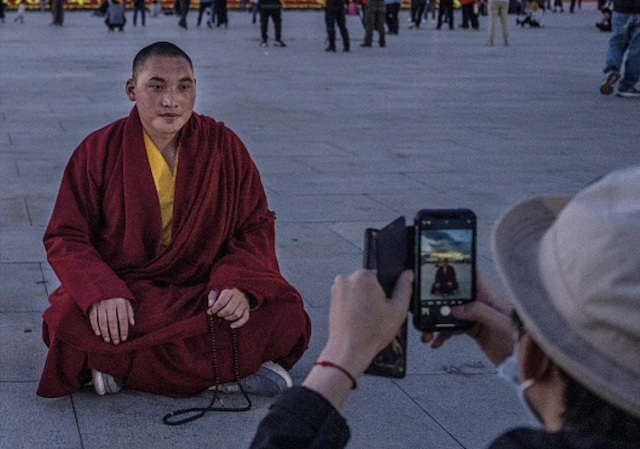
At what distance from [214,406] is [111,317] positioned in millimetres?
455

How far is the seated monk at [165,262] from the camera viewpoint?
4180mm

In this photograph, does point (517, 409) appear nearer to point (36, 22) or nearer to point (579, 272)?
point (579, 272)

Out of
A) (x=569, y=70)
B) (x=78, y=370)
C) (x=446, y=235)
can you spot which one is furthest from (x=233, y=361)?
(x=569, y=70)

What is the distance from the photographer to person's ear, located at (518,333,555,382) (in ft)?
4.75

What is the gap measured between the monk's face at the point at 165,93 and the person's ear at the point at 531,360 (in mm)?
2975

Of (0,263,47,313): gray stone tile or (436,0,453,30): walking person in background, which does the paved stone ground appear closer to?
(0,263,47,313): gray stone tile

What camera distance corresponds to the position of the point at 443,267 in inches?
73.9

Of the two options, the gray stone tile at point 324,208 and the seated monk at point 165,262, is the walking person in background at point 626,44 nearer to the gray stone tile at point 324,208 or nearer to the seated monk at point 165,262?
the gray stone tile at point 324,208

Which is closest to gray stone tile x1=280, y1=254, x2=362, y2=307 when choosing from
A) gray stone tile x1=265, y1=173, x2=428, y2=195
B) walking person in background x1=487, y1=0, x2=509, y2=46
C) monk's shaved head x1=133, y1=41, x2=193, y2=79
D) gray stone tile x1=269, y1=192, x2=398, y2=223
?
gray stone tile x1=269, y1=192, x2=398, y2=223

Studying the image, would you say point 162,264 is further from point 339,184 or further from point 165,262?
point 339,184

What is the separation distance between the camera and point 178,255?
14.3ft

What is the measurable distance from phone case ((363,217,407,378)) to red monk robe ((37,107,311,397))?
2352 millimetres

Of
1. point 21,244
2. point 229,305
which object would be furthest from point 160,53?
point 21,244

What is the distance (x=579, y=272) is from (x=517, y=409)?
2.96 metres
